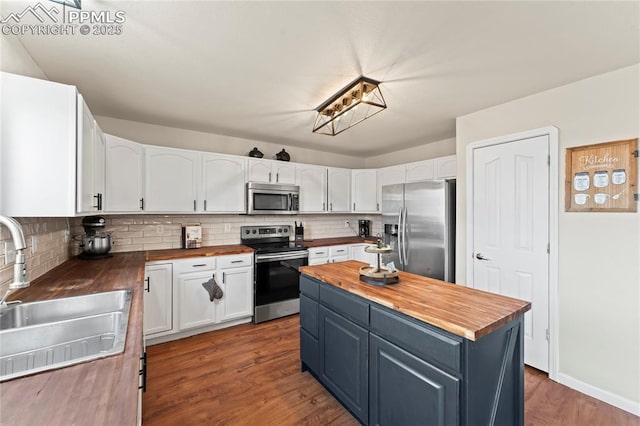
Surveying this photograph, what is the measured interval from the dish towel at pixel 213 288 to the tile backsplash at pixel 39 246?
1296 millimetres

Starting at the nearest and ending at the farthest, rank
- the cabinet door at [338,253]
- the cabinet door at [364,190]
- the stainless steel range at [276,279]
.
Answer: the stainless steel range at [276,279], the cabinet door at [338,253], the cabinet door at [364,190]

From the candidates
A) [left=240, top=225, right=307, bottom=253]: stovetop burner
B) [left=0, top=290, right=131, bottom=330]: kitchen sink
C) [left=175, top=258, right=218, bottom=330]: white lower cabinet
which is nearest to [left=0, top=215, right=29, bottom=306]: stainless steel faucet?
[left=0, top=290, right=131, bottom=330]: kitchen sink

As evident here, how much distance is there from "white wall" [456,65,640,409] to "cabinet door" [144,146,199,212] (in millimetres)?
3598

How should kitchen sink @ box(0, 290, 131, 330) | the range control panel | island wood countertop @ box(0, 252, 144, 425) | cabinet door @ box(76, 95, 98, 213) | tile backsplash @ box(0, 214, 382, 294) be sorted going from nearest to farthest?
island wood countertop @ box(0, 252, 144, 425) < kitchen sink @ box(0, 290, 131, 330) < cabinet door @ box(76, 95, 98, 213) < tile backsplash @ box(0, 214, 382, 294) < the range control panel

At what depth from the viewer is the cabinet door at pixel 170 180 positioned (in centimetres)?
301

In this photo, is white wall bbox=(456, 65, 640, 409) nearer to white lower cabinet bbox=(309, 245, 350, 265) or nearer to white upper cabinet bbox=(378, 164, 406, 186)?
white upper cabinet bbox=(378, 164, 406, 186)

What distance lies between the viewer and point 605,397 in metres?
2.03

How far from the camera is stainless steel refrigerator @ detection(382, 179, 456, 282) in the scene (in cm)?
311

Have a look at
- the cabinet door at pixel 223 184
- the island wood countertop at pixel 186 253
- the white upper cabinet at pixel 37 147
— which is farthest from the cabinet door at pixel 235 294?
the white upper cabinet at pixel 37 147

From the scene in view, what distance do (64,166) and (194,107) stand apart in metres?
1.49

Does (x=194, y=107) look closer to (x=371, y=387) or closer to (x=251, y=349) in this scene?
(x=251, y=349)

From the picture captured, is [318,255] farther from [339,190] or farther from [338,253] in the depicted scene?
[339,190]

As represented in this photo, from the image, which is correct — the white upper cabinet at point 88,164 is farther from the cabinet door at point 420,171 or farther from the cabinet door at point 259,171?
the cabinet door at point 420,171

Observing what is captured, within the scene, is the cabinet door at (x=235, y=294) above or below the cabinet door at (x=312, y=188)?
below
